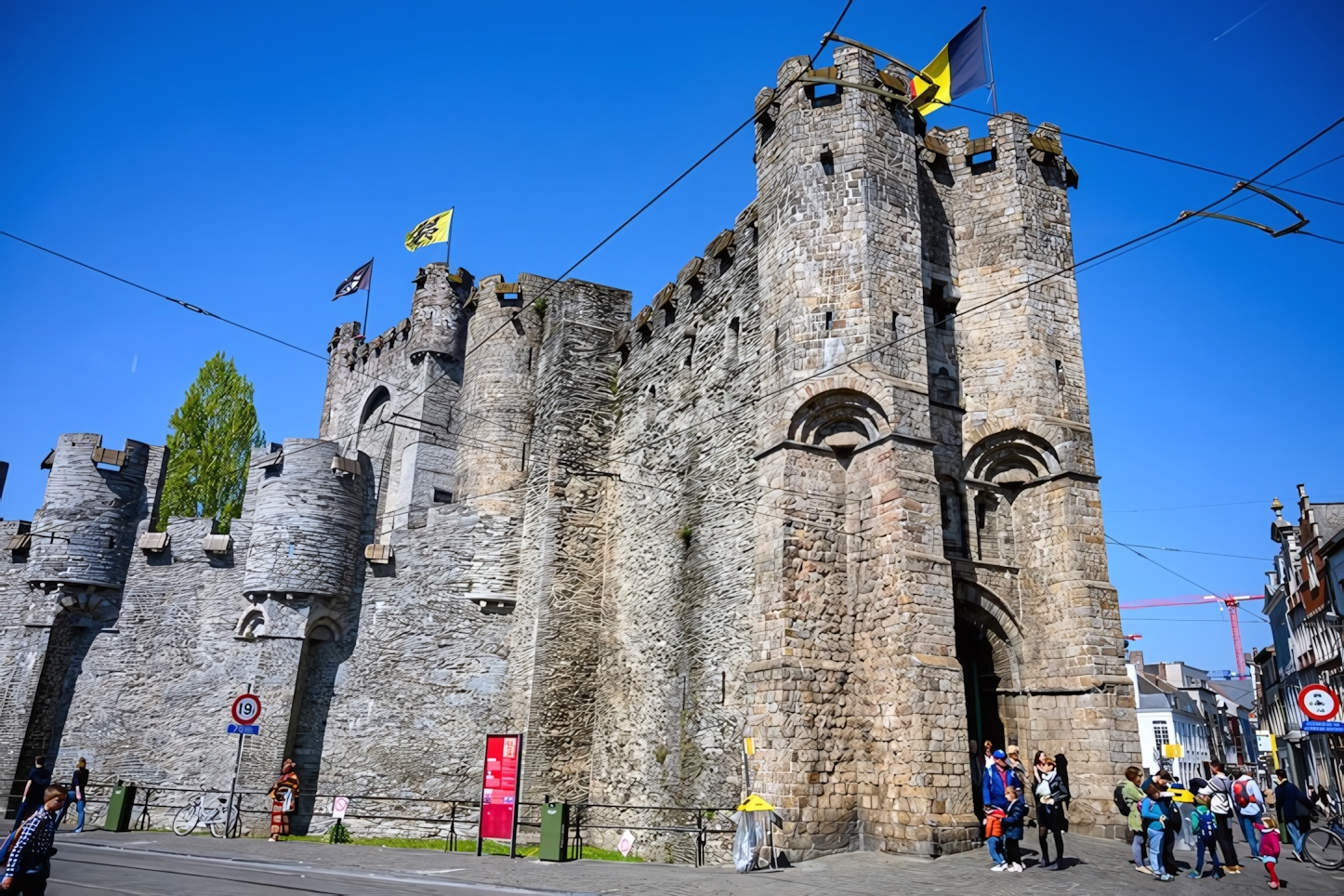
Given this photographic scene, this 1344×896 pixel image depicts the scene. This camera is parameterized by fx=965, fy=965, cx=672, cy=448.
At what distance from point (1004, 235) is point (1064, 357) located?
2.67 metres

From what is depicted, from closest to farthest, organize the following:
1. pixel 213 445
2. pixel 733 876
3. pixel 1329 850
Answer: pixel 733 876 → pixel 1329 850 → pixel 213 445

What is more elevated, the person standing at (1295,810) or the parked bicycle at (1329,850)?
the person standing at (1295,810)

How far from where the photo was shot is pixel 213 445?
38406 mm

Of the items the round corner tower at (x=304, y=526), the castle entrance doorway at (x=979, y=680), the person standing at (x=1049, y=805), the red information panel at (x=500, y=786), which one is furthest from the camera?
the round corner tower at (x=304, y=526)

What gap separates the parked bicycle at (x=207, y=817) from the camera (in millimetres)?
19438

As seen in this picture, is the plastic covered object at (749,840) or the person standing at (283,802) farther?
the person standing at (283,802)

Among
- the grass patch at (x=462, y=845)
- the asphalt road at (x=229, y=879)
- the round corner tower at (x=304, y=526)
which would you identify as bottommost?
the grass patch at (x=462, y=845)

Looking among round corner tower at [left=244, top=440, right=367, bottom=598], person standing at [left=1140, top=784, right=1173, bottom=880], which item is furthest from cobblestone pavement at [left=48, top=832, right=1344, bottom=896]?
round corner tower at [left=244, top=440, right=367, bottom=598]

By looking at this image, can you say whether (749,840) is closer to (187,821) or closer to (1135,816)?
(1135,816)

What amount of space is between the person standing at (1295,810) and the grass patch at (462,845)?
9.95 meters

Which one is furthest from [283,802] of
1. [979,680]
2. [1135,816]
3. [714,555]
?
[1135,816]

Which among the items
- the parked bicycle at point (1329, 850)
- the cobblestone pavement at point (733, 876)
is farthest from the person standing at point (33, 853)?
the parked bicycle at point (1329, 850)

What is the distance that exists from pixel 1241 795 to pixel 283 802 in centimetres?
1707

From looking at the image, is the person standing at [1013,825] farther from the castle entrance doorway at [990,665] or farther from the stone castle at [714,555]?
the castle entrance doorway at [990,665]
